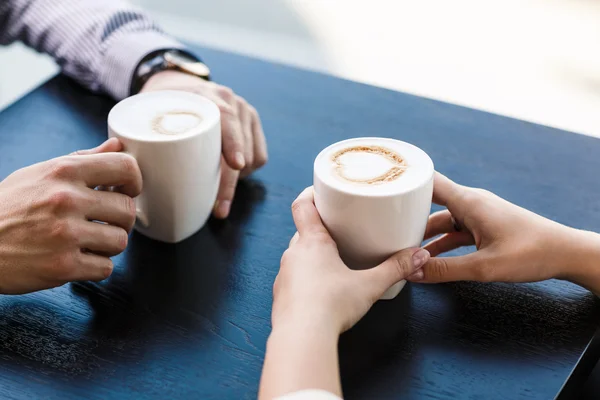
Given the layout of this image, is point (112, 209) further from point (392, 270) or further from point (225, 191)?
point (392, 270)

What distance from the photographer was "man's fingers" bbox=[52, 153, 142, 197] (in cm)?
67

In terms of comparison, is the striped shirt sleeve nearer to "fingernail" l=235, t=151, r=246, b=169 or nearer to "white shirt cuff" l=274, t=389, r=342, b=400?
"fingernail" l=235, t=151, r=246, b=169

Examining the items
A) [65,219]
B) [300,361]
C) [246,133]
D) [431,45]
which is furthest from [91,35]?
[431,45]

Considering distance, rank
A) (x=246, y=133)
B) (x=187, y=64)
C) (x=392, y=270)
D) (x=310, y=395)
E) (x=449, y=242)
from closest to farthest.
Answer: (x=310, y=395) → (x=392, y=270) → (x=449, y=242) → (x=246, y=133) → (x=187, y=64)

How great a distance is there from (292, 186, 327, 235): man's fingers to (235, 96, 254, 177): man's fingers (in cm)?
18

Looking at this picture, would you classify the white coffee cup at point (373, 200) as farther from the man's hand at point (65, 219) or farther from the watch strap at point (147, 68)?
the watch strap at point (147, 68)

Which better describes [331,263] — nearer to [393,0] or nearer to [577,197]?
[577,197]

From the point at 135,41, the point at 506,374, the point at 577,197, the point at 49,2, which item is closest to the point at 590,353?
the point at 506,374

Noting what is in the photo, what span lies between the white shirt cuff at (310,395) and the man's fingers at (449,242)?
254mm

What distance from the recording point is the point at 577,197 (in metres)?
0.81

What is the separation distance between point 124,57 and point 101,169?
1.22ft

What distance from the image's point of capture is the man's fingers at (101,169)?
67 cm

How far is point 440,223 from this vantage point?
28.5 inches

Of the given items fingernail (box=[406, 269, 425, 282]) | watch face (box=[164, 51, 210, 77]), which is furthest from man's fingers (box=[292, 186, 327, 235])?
watch face (box=[164, 51, 210, 77])
